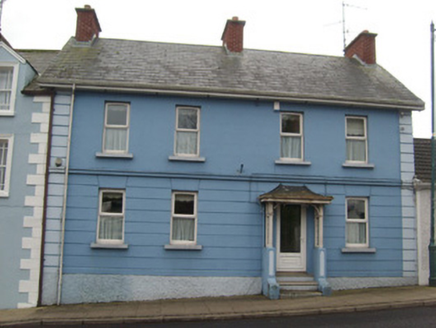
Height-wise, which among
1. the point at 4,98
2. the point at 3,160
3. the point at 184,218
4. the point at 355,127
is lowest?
the point at 184,218

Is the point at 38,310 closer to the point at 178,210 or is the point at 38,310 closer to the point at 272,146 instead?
the point at 178,210

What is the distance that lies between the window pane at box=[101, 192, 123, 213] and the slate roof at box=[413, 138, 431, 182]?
995cm

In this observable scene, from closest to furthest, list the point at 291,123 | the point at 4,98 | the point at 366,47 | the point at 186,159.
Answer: the point at 4,98 → the point at 186,159 → the point at 291,123 → the point at 366,47

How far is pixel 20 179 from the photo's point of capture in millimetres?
12469

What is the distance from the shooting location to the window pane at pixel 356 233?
13617mm

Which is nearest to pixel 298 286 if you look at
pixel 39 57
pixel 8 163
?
pixel 8 163

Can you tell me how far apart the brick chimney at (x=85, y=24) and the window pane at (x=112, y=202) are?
639cm

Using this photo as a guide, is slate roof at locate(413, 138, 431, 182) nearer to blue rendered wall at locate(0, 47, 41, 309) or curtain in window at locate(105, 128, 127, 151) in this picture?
curtain in window at locate(105, 128, 127, 151)

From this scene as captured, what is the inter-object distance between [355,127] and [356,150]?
2.68 ft

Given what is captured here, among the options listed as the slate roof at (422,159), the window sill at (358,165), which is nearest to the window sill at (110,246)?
the window sill at (358,165)

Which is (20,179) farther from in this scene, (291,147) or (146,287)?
(291,147)

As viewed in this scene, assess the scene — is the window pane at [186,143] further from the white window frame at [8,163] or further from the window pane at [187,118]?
the white window frame at [8,163]

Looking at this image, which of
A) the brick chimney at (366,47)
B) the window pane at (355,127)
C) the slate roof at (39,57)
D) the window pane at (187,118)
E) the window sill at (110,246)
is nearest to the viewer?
the window sill at (110,246)

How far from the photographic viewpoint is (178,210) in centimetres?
1316
